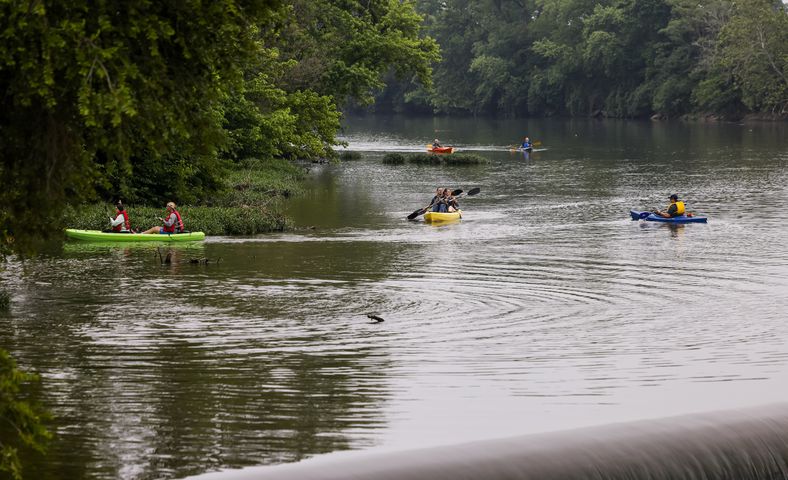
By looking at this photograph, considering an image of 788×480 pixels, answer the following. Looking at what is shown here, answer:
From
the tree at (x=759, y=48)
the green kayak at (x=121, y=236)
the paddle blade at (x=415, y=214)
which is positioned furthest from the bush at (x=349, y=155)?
the tree at (x=759, y=48)

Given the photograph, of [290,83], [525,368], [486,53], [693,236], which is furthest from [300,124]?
[486,53]

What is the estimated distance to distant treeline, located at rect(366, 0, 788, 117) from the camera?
101 metres

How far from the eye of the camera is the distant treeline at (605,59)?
331ft

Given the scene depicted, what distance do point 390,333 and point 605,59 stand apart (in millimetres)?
101782

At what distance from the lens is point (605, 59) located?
11756 centimetres

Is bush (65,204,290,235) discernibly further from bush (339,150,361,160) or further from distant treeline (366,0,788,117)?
distant treeline (366,0,788,117)

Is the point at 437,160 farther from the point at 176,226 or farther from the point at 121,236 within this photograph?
the point at 121,236

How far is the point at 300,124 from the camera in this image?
50.0 m

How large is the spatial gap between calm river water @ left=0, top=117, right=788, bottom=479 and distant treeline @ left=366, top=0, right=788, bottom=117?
6160 centimetres

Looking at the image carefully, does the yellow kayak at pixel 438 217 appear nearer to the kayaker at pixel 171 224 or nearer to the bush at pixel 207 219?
the bush at pixel 207 219

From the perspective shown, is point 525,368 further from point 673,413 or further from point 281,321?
point 281,321

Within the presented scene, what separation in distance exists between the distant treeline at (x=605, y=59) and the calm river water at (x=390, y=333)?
6160 centimetres

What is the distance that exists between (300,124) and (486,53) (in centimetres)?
9013

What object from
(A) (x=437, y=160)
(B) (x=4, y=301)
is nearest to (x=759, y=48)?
(A) (x=437, y=160)
